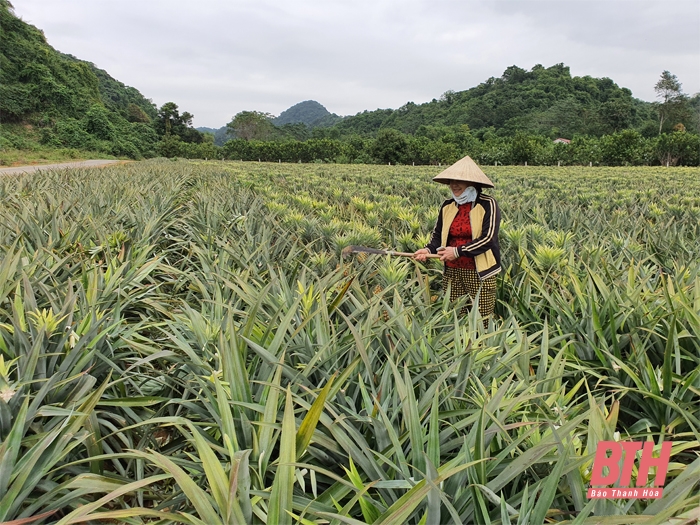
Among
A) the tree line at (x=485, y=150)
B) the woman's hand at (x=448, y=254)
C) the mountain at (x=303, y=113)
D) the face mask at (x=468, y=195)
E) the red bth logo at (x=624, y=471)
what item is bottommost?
the red bth logo at (x=624, y=471)

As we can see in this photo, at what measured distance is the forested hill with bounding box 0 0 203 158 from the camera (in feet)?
109

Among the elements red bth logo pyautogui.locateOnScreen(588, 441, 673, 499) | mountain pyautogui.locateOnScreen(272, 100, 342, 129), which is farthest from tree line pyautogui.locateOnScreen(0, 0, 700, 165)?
mountain pyautogui.locateOnScreen(272, 100, 342, 129)

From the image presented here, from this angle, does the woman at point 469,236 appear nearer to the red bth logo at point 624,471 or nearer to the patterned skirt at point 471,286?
the patterned skirt at point 471,286

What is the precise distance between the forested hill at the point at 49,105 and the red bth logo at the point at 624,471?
3477 centimetres

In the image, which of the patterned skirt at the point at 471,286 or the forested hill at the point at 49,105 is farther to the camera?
the forested hill at the point at 49,105

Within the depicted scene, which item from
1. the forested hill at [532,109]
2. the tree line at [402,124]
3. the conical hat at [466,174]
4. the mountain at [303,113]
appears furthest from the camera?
the mountain at [303,113]

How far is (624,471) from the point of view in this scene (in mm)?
894

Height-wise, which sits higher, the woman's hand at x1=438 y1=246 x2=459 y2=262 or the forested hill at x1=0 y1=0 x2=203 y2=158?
the forested hill at x1=0 y1=0 x2=203 y2=158

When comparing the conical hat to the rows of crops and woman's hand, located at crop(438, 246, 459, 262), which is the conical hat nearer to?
woman's hand, located at crop(438, 246, 459, 262)

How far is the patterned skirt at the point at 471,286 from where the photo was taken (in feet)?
8.54

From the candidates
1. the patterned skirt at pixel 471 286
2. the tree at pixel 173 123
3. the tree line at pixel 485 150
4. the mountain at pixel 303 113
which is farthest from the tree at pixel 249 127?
the mountain at pixel 303 113

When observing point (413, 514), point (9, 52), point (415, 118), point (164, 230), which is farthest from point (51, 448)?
point (415, 118)

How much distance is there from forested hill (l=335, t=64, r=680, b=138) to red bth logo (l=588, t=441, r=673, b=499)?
55582mm

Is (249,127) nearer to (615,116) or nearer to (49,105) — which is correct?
(49,105)
